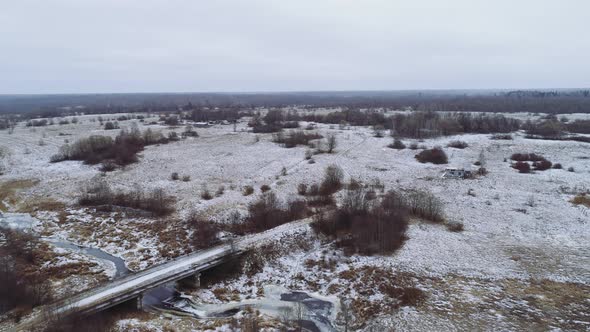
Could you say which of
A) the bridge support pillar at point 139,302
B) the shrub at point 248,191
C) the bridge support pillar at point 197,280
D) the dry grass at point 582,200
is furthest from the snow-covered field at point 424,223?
the bridge support pillar at point 139,302

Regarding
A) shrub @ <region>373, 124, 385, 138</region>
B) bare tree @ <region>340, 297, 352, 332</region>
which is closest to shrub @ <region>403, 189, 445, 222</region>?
bare tree @ <region>340, 297, 352, 332</region>

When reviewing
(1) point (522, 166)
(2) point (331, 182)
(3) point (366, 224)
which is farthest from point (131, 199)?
(1) point (522, 166)

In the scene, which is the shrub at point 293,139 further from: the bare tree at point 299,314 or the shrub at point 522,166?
the bare tree at point 299,314

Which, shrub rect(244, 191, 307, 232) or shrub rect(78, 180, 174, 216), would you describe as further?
shrub rect(78, 180, 174, 216)

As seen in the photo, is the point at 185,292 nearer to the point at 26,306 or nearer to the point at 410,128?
the point at 26,306

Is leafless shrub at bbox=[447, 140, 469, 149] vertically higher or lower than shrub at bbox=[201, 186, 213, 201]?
higher

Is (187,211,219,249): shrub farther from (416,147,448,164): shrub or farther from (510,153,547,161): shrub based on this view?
(510,153,547,161): shrub

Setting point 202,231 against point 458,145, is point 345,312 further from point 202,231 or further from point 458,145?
point 458,145
